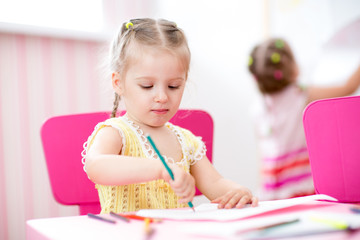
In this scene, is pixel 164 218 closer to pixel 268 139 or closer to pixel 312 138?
pixel 312 138

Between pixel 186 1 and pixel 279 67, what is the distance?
0.65m

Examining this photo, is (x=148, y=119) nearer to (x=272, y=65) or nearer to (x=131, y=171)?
(x=131, y=171)

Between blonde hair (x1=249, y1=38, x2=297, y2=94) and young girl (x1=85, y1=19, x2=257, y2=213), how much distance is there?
1356 mm

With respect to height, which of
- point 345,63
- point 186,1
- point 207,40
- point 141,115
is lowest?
point 141,115

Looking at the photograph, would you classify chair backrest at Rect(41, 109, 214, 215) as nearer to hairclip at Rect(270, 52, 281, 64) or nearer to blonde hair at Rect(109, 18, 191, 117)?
blonde hair at Rect(109, 18, 191, 117)

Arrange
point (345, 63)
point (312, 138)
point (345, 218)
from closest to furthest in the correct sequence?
1. point (345, 218)
2. point (312, 138)
3. point (345, 63)

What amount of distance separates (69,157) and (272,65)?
1.55 meters

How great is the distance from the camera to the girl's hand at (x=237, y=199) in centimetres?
64

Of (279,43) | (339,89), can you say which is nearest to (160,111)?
(339,89)

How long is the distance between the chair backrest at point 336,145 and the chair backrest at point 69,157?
53cm

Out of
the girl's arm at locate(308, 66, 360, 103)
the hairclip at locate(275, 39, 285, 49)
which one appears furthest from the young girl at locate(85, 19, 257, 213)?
the hairclip at locate(275, 39, 285, 49)

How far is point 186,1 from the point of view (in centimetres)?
228

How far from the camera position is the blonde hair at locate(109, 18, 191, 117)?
85cm

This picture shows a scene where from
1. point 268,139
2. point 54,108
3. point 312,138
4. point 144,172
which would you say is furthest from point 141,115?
point 268,139
